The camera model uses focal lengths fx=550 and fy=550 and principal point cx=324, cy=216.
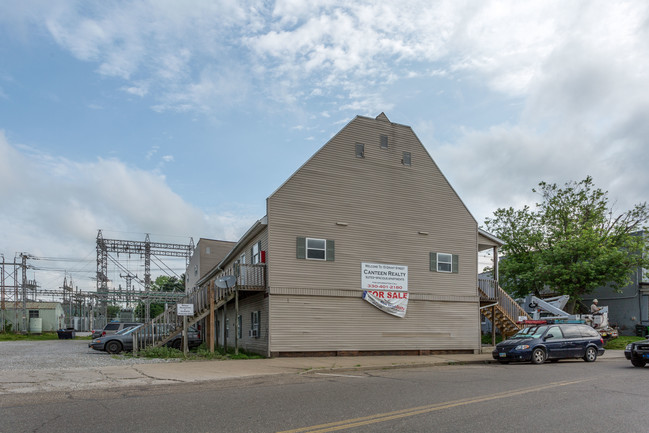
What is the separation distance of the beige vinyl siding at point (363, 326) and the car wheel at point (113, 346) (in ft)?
25.0

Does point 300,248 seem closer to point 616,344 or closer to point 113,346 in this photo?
point 113,346

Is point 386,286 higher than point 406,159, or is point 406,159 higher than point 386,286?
point 406,159

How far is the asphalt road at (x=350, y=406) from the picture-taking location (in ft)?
25.2

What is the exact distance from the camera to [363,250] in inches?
912

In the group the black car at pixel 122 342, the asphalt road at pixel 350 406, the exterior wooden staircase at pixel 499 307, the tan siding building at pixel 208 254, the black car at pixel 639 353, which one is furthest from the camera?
the tan siding building at pixel 208 254

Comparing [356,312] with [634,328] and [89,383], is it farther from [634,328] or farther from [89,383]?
[634,328]

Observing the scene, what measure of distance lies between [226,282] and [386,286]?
6801 mm

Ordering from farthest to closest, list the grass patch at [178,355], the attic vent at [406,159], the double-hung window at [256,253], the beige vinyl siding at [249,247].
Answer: the attic vent at [406,159]
the double-hung window at [256,253]
the beige vinyl siding at [249,247]
the grass patch at [178,355]

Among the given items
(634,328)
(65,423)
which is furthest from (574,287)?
(65,423)

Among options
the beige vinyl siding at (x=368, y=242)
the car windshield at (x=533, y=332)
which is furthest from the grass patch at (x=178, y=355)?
the car windshield at (x=533, y=332)

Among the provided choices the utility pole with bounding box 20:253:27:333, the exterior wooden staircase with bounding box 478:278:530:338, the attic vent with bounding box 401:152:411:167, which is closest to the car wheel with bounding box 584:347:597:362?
the exterior wooden staircase with bounding box 478:278:530:338

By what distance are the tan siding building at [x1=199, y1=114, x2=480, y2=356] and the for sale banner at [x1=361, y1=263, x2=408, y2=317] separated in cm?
17

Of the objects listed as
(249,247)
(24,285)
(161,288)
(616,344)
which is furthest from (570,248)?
(161,288)

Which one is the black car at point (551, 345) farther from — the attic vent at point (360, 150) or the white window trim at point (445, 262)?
the attic vent at point (360, 150)
